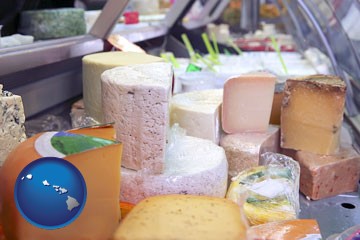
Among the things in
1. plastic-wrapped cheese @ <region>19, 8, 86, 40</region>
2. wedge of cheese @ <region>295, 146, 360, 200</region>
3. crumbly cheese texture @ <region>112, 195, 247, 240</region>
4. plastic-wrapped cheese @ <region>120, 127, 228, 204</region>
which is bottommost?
wedge of cheese @ <region>295, 146, 360, 200</region>

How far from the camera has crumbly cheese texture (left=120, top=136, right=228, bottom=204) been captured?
3.01ft

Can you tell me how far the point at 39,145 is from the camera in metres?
0.73

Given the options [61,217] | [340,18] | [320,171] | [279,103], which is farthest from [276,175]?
[340,18]

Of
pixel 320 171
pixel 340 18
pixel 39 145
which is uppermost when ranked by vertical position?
pixel 340 18

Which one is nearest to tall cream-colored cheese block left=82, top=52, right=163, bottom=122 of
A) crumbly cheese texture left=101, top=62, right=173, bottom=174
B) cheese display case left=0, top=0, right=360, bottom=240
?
cheese display case left=0, top=0, right=360, bottom=240

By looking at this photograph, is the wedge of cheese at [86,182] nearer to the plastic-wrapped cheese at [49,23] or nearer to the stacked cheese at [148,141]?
the stacked cheese at [148,141]

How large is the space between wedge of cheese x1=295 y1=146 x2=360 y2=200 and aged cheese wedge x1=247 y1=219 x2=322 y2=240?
358mm

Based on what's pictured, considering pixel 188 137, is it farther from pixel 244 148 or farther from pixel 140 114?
pixel 140 114

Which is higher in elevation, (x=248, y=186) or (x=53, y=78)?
(x=53, y=78)

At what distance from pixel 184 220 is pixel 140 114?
0.26 meters

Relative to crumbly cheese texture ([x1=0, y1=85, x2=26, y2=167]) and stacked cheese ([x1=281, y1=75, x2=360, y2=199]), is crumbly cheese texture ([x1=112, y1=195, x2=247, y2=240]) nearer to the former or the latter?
crumbly cheese texture ([x1=0, y1=85, x2=26, y2=167])

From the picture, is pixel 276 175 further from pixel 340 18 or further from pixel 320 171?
pixel 340 18

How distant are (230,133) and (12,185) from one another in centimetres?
72

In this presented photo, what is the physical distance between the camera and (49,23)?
1.55m
